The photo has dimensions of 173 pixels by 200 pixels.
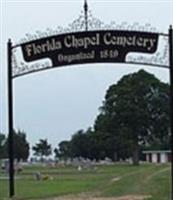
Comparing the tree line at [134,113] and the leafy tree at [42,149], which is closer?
the tree line at [134,113]

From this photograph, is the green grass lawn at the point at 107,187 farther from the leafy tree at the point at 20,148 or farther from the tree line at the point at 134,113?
the leafy tree at the point at 20,148

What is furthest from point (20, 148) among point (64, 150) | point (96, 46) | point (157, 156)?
point (96, 46)

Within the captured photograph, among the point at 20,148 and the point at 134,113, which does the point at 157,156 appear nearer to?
the point at 20,148

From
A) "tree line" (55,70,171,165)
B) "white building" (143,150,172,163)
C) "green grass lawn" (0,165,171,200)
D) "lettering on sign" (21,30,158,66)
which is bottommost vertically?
"green grass lawn" (0,165,171,200)

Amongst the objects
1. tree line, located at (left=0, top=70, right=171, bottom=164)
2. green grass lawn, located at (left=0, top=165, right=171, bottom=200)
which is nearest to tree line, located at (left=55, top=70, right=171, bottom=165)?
tree line, located at (left=0, top=70, right=171, bottom=164)

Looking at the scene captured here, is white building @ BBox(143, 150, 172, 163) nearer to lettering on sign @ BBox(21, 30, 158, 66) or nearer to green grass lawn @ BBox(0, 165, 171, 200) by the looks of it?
green grass lawn @ BBox(0, 165, 171, 200)

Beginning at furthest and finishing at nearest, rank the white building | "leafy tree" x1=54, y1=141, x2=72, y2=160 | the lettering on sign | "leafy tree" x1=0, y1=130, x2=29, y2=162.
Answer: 1. "leafy tree" x1=54, y1=141, x2=72, y2=160
2. the white building
3. "leafy tree" x1=0, y1=130, x2=29, y2=162
4. the lettering on sign

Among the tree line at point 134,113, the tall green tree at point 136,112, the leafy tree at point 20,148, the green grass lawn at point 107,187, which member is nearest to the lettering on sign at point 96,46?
the green grass lawn at point 107,187

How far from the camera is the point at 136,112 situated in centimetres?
10200

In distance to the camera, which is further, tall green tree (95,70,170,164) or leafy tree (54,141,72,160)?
leafy tree (54,141,72,160)

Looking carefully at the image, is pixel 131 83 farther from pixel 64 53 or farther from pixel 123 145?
pixel 64 53

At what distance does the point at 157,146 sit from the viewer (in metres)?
153

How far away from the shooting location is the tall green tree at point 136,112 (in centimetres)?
10206

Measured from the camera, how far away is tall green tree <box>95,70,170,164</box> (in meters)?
102
